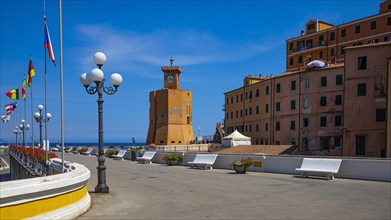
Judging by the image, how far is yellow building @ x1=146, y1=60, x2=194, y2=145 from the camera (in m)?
66.6

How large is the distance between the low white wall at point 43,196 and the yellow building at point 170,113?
58.2 meters

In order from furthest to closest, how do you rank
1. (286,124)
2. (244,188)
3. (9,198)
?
(286,124), (244,188), (9,198)

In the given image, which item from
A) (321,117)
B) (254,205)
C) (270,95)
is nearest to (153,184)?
(254,205)

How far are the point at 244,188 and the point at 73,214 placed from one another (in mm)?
6567

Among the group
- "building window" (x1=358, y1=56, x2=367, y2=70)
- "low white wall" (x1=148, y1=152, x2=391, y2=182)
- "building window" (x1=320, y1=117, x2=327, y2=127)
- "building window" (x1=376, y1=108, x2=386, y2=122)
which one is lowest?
"low white wall" (x1=148, y1=152, x2=391, y2=182)

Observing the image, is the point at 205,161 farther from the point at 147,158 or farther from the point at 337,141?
the point at 337,141

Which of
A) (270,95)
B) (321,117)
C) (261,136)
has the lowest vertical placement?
(261,136)

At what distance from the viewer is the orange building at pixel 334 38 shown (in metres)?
48.4

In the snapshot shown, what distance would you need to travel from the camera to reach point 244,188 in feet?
39.0

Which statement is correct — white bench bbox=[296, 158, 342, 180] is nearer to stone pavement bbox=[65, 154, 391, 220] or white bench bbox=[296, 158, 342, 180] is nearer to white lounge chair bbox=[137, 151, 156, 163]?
stone pavement bbox=[65, 154, 391, 220]

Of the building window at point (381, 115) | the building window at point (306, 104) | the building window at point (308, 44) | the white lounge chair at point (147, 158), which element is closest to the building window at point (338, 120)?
the building window at point (306, 104)

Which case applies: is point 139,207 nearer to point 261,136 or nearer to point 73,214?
point 73,214

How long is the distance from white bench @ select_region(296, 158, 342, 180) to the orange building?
3557 cm

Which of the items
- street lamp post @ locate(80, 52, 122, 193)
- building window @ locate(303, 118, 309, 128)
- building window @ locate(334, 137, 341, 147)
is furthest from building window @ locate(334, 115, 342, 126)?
street lamp post @ locate(80, 52, 122, 193)
